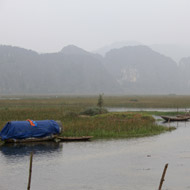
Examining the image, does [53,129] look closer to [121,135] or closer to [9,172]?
[121,135]

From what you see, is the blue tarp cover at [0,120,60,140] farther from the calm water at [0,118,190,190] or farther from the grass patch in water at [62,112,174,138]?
the grass patch in water at [62,112,174,138]

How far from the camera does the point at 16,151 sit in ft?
80.3

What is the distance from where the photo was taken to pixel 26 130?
89.1ft

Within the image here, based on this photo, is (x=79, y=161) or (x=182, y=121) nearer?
(x=79, y=161)

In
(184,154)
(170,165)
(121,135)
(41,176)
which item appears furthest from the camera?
(121,135)

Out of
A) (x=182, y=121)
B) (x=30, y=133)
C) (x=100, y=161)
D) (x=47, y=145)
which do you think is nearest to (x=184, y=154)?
(x=100, y=161)

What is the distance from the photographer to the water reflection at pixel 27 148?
938 inches

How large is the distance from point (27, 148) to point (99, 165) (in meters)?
7.09

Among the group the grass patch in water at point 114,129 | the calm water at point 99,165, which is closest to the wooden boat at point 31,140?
the calm water at point 99,165

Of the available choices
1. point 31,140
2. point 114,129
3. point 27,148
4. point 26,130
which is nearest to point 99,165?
point 27,148

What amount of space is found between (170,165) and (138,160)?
227 centimetres

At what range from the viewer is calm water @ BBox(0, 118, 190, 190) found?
17281mm

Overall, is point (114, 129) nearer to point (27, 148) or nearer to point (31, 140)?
point (31, 140)

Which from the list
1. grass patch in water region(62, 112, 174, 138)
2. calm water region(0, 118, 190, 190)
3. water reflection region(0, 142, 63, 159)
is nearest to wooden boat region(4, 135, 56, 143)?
water reflection region(0, 142, 63, 159)
